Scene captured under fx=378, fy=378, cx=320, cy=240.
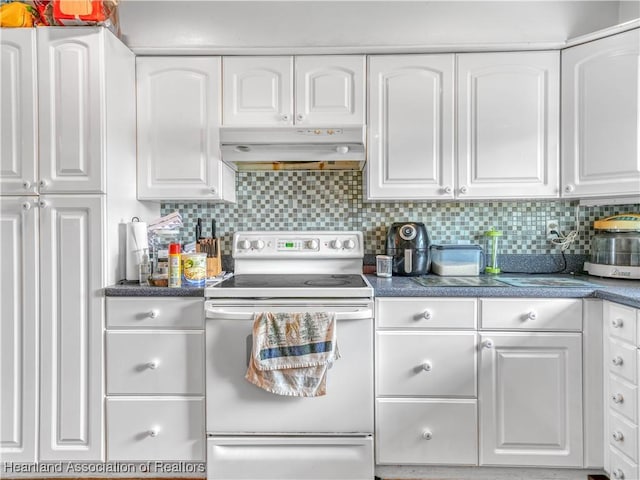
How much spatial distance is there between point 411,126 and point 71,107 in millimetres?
1598

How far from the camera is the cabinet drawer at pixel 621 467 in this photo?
1449mm

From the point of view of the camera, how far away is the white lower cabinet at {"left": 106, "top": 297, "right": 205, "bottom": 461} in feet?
5.50

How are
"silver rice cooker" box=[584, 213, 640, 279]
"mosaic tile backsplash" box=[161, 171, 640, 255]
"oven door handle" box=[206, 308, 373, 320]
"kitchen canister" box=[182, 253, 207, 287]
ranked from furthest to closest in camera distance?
"mosaic tile backsplash" box=[161, 171, 640, 255]
"silver rice cooker" box=[584, 213, 640, 279]
"kitchen canister" box=[182, 253, 207, 287]
"oven door handle" box=[206, 308, 373, 320]

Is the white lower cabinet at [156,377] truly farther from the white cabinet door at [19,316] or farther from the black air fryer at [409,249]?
the black air fryer at [409,249]

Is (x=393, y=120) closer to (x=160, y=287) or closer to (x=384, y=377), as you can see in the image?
(x=384, y=377)

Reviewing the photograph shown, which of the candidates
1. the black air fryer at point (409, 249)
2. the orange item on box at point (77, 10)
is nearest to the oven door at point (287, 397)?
the black air fryer at point (409, 249)

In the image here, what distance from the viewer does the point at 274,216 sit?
2250mm

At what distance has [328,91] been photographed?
6.41 ft

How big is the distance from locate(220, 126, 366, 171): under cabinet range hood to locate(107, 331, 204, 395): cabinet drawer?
35.9 inches

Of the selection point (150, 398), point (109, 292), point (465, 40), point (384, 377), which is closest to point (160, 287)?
point (109, 292)

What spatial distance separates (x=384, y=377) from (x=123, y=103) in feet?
5.87

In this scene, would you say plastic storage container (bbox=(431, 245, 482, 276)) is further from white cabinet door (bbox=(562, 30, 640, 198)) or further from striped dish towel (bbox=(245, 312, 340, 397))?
striped dish towel (bbox=(245, 312, 340, 397))

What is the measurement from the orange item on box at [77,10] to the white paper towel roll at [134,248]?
0.92 m

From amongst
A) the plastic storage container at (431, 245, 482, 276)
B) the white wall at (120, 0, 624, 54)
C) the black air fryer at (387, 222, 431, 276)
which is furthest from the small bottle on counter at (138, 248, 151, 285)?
the plastic storage container at (431, 245, 482, 276)
